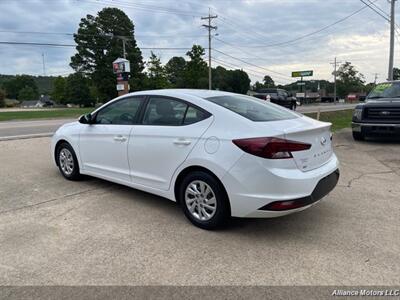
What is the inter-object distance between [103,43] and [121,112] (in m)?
68.4

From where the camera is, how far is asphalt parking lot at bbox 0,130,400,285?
3.12 metres

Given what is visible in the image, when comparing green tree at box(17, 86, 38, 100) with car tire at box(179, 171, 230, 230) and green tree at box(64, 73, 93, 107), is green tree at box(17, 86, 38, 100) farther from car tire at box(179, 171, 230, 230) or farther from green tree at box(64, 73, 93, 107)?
car tire at box(179, 171, 230, 230)

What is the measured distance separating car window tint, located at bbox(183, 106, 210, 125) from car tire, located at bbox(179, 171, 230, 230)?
616mm

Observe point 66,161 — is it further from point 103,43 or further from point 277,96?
point 103,43

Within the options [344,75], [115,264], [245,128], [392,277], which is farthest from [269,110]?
[344,75]

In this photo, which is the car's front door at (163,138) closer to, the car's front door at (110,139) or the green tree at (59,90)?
the car's front door at (110,139)

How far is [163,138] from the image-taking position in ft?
14.4

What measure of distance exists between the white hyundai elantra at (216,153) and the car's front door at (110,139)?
0.05ft

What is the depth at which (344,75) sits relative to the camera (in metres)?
116

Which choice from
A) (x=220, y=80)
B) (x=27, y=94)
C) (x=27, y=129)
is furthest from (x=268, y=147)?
(x=27, y=94)

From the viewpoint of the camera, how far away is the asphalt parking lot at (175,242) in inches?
123

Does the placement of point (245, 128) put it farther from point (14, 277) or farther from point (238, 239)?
point (14, 277)

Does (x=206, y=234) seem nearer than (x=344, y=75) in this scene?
Yes

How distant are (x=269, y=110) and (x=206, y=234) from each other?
1.75 meters
